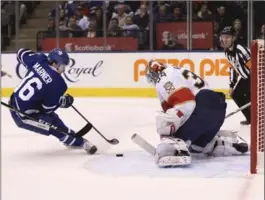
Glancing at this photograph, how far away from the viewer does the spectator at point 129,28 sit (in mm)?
9414

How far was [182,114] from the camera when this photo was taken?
425 centimetres

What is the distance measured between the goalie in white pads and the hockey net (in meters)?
0.37

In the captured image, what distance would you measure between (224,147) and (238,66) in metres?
1.55

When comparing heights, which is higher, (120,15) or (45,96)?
(120,15)

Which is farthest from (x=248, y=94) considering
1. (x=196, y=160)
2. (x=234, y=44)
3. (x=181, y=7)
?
(x=181, y=7)

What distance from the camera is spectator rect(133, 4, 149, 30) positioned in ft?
30.7

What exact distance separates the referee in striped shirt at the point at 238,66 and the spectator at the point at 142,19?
3.24 metres

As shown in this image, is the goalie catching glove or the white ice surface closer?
the white ice surface


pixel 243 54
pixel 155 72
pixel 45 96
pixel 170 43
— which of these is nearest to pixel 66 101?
pixel 45 96

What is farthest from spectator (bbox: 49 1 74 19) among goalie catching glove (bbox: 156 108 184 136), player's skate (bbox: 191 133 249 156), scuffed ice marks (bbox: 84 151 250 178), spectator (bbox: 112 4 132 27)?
goalie catching glove (bbox: 156 108 184 136)

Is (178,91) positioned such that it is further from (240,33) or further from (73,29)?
(73,29)

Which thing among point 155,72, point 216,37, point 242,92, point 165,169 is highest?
Answer: point 216,37

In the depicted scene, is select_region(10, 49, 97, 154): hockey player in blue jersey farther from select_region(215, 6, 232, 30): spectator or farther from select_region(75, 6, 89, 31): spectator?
select_region(75, 6, 89, 31): spectator

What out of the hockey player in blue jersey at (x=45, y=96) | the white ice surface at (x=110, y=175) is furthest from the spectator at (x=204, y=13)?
the hockey player in blue jersey at (x=45, y=96)
